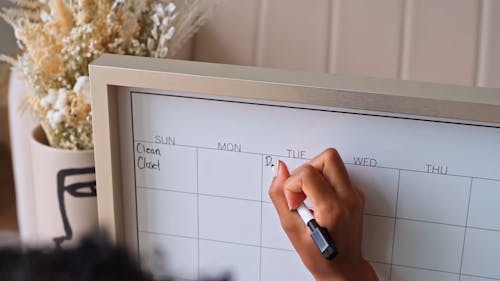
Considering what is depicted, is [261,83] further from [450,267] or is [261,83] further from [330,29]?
[330,29]

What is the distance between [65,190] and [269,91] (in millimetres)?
392

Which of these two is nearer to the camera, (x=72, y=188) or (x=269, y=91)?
(x=269, y=91)

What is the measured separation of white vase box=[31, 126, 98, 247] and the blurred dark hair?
56 cm

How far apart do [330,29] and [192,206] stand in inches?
17.4

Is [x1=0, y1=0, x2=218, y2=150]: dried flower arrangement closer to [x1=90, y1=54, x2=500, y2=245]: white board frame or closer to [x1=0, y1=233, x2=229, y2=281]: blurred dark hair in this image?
[x1=90, y1=54, x2=500, y2=245]: white board frame

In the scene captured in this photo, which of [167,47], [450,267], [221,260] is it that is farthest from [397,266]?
[167,47]

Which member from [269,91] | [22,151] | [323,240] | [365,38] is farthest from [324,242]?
[22,151]

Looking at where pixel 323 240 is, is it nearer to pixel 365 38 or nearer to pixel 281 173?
pixel 281 173

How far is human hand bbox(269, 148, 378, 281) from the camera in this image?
694mm

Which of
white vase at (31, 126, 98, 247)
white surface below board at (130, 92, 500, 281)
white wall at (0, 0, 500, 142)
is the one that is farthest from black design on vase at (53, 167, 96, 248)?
white wall at (0, 0, 500, 142)

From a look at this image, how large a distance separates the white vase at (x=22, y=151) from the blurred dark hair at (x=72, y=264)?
80 centimetres

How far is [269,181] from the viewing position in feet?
2.47

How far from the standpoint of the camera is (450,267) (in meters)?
0.75

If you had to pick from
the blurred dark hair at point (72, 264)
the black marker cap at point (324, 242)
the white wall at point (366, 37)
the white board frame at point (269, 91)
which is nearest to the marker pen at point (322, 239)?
the black marker cap at point (324, 242)
